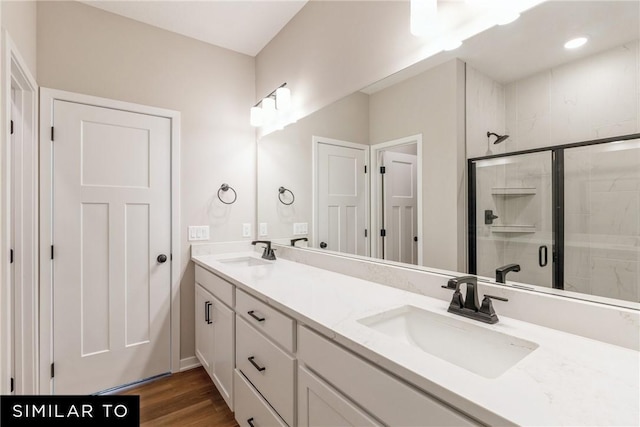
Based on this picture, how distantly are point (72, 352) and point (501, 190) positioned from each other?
2.72 metres

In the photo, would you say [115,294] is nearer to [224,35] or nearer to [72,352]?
[72,352]

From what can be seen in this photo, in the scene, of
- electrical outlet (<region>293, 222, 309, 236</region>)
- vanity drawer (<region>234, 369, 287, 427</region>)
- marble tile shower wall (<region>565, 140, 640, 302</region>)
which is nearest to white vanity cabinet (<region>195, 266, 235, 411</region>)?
vanity drawer (<region>234, 369, 287, 427</region>)

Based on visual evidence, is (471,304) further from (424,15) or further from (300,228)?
(300,228)

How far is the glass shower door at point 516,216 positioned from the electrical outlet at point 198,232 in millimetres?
2064

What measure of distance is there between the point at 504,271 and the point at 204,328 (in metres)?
1.97

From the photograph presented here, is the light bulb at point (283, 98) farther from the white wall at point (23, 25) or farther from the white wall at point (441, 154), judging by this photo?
the white wall at point (23, 25)

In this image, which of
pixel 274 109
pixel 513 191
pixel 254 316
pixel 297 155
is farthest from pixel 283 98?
pixel 513 191

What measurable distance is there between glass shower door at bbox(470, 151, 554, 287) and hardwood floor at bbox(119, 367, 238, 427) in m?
1.75

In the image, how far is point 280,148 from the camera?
8.12ft

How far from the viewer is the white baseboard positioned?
94.2 inches

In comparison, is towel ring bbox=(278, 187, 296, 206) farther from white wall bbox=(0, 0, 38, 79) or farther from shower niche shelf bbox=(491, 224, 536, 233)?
white wall bbox=(0, 0, 38, 79)

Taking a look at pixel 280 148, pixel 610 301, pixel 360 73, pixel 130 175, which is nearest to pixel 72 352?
pixel 130 175

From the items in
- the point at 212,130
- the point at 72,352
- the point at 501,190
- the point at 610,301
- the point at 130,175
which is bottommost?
the point at 72,352

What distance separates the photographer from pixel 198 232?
2.48 meters
